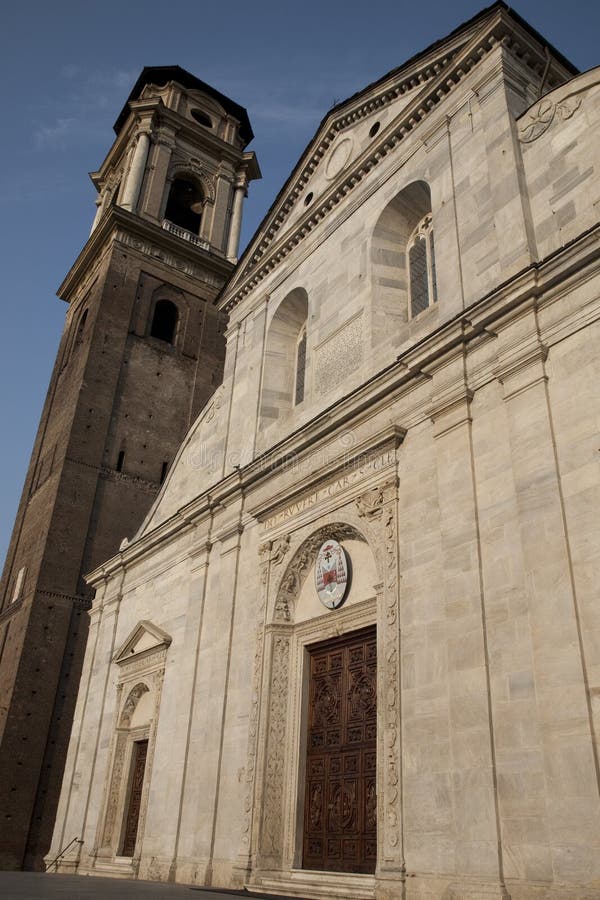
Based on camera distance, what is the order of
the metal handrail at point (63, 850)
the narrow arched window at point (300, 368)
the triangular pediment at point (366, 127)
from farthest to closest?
Result: the metal handrail at point (63, 850) → the narrow arched window at point (300, 368) → the triangular pediment at point (366, 127)

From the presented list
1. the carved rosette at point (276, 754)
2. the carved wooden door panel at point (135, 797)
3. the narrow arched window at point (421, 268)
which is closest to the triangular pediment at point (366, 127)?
the narrow arched window at point (421, 268)

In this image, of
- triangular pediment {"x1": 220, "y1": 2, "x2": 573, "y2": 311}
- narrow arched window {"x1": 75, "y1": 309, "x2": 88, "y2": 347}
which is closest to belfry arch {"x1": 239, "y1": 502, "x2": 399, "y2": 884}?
triangular pediment {"x1": 220, "y1": 2, "x2": 573, "y2": 311}

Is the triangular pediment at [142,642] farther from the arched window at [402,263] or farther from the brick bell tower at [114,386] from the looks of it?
the arched window at [402,263]

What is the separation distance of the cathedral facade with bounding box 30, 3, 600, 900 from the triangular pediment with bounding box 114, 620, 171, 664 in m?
0.08

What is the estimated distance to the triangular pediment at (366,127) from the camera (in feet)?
39.4

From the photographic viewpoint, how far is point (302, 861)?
1075cm

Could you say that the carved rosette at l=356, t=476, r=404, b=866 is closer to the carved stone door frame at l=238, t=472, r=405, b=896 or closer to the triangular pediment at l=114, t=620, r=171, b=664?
the carved stone door frame at l=238, t=472, r=405, b=896

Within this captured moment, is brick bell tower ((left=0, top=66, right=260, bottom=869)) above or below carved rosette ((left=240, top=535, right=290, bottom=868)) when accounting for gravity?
above

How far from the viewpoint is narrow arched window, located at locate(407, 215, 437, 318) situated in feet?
41.2

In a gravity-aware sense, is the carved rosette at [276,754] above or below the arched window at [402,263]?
below

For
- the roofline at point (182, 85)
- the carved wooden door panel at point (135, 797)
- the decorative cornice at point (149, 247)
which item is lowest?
the carved wooden door panel at point (135, 797)

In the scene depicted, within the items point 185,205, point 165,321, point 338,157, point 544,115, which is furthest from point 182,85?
point 544,115

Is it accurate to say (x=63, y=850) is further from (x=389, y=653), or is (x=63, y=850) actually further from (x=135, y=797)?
(x=389, y=653)

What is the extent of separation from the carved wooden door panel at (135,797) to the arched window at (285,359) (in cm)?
697
